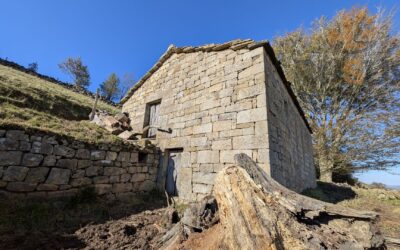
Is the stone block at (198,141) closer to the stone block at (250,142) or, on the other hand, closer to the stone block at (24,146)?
the stone block at (250,142)

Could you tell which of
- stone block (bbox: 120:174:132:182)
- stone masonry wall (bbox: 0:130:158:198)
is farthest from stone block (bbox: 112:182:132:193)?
stone block (bbox: 120:174:132:182)

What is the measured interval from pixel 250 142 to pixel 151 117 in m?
4.93

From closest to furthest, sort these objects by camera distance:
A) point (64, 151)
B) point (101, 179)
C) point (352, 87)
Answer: point (64, 151), point (101, 179), point (352, 87)

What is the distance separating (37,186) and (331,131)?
1420cm

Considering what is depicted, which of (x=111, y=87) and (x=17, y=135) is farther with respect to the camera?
(x=111, y=87)

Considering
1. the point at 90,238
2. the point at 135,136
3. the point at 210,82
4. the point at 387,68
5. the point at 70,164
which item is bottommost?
the point at 90,238

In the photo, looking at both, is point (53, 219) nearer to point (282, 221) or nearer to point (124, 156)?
point (124, 156)

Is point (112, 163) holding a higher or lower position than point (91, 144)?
lower

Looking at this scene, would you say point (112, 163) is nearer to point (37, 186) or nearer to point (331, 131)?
point (37, 186)

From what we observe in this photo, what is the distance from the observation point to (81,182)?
4.68 m

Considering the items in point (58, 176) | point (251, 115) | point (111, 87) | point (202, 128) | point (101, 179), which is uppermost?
point (111, 87)

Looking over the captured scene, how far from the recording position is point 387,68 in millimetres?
11266

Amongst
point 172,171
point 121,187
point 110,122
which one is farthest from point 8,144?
point 172,171

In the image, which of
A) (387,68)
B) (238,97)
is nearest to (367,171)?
(387,68)
